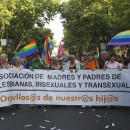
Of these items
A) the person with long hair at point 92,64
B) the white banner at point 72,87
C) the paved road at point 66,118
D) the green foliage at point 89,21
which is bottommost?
the paved road at point 66,118

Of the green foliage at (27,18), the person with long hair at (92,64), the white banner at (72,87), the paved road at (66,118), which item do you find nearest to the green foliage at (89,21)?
the green foliage at (27,18)

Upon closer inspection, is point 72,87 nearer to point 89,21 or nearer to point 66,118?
point 66,118

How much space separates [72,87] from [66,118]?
192 cm

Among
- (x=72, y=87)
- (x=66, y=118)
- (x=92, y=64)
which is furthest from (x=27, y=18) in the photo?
(x=66, y=118)

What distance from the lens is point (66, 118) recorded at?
1073cm

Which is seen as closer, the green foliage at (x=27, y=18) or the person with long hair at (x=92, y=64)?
the person with long hair at (x=92, y=64)

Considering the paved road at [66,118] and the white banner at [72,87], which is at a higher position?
the white banner at [72,87]

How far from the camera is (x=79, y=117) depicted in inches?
429

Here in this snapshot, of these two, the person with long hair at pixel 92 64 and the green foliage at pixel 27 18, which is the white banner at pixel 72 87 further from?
the green foliage at pixel 27 18

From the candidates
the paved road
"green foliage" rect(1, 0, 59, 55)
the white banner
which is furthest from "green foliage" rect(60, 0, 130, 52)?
the paved road

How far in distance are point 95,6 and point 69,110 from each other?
3919 centimetres

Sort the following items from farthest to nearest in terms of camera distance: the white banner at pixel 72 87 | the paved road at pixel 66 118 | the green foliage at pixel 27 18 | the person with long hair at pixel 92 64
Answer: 1. the green foliage at pixel 27 18
2. the person with long hair at pixel 92 64
3. the white banner at pixel 72 87
4. the paved road at pixel 66 118

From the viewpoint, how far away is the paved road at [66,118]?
9654mm

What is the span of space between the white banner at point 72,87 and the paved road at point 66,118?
275mm
